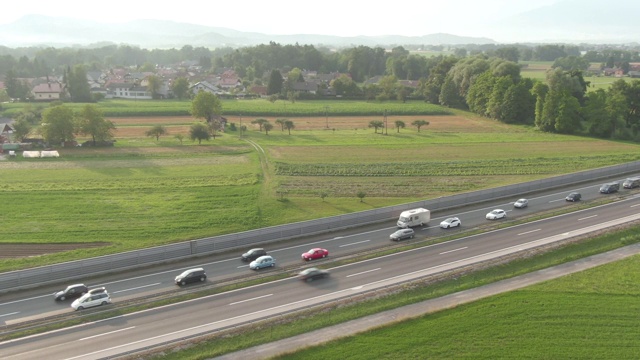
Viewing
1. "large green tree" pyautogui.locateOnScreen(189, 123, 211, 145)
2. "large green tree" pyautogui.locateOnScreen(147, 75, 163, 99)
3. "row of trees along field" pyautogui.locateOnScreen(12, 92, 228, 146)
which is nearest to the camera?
"row of trees along field" pyautogui.locateOnScreen(12, 92, 228, 146)

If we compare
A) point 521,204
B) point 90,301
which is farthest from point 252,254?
point 521,204

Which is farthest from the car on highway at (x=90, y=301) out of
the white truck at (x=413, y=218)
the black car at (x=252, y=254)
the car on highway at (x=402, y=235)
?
the white truck at (x=413, y=218)

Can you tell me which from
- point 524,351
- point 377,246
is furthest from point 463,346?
point 377,246

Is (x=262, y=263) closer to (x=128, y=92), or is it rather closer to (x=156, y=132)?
(x=156, y=132)

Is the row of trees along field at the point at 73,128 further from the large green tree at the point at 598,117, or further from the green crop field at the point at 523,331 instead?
the large green tree at the point at 598,117

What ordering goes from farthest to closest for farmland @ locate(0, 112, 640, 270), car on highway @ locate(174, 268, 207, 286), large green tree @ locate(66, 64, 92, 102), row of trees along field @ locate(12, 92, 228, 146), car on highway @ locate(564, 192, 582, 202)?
large green tree @ locate(66, 64, 92, 102), row of trees along field @ locate(12, 92, 228, 146), car on highway @ locate(564, 192, 582, 202), farmland @ locate(0, 112, 640, 270), car on highway @ locate(174, 268, 207, 286)

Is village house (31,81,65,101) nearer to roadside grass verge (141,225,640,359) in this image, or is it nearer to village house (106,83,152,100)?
village house (106,83,152,100)

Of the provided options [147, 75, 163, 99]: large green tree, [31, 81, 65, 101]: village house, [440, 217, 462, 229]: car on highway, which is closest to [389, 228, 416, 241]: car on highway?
[440, 217, 462, 229]: car on highway

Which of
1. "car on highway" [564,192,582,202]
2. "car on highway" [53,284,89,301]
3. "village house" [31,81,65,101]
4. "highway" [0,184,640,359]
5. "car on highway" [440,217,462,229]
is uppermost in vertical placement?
"village house" [31,81,65,101]
